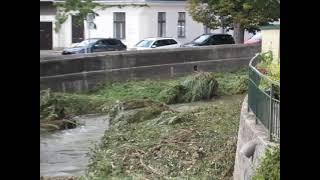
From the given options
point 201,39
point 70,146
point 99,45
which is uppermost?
point 201,39

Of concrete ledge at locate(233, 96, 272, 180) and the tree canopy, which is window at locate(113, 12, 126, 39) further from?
concrete ledge at locate(233, 96, 272, 180)

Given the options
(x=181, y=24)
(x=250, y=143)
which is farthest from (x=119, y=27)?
(x=250, y=143)

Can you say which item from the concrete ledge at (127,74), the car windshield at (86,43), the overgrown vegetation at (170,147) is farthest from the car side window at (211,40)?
the overgrown vegetation at (170,147)

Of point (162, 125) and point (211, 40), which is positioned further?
point (211, 40)

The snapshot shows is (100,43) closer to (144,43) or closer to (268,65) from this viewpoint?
(144,43)

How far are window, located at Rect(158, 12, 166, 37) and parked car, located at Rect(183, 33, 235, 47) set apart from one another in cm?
205

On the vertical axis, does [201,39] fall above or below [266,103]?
above

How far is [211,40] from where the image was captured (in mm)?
25609

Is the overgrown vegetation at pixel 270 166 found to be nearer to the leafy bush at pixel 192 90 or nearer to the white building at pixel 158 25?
the leafy bush at pixel 192 90

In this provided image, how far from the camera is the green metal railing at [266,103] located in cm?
645

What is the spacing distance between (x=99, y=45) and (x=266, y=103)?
18748 mm

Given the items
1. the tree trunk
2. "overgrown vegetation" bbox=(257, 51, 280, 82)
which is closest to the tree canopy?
the tree trunk

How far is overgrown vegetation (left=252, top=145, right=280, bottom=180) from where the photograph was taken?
537 centimetres
